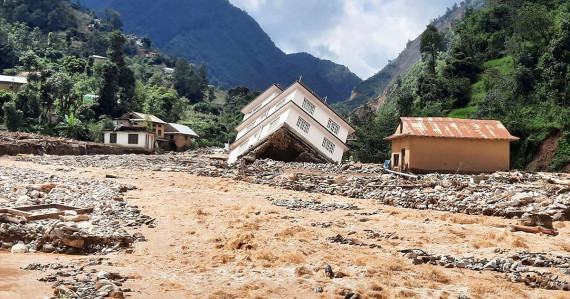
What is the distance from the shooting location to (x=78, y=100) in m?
70.2

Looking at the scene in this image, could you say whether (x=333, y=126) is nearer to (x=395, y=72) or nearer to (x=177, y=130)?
(x=177, y=130)

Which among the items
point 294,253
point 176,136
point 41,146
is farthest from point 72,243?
point 176,136

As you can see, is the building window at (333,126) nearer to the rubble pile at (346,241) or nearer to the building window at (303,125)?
the building window at (303,125)

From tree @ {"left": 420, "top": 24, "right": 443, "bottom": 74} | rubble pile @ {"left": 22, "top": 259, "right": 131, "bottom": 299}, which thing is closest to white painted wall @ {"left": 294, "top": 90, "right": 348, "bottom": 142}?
rubble pile @ {"left": 22, "top": 259, "right": 131, "bottom": 299}

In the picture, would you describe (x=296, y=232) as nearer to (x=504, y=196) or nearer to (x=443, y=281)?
(x=443, y=281)

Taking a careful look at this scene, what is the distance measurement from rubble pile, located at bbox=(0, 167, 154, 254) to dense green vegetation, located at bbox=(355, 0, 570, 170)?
34876 millimetres

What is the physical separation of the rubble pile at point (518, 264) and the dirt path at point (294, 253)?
235 millimetres

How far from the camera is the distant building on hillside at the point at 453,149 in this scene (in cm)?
2852

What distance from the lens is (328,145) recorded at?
37.2 meters

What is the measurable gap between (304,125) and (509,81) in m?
28.9

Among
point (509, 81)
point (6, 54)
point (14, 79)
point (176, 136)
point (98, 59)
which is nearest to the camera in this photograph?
point (509, 81)

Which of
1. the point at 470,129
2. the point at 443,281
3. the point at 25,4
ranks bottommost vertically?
the point at 443,281

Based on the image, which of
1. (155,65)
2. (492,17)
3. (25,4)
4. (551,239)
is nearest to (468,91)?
(492,17)

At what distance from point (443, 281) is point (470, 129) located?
22138 mm
